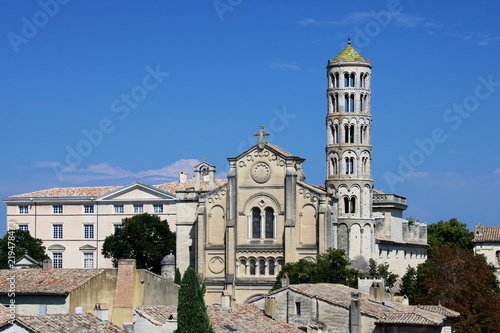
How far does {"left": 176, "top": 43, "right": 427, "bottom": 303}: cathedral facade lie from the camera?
9650cm

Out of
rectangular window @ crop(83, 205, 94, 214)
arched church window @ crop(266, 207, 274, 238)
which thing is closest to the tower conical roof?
arched church window @ crop(266, 207, 274, 238)

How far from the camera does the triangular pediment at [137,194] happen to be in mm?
118062

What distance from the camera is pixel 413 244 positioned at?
114m

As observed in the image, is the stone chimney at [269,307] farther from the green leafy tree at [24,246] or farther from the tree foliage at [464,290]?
the green leafy tree at [24,246]

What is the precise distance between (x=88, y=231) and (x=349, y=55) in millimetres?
33520

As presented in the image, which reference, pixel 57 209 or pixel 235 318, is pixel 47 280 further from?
pixel 57 209

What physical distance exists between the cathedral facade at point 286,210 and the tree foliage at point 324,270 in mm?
A: 6230

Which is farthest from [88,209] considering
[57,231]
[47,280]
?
[47,280]

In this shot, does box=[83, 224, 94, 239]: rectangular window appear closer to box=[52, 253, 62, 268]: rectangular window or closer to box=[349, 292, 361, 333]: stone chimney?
box=[52, 253, 62, 268]: rectangular window

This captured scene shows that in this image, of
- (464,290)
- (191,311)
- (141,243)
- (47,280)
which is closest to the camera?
(191,311)

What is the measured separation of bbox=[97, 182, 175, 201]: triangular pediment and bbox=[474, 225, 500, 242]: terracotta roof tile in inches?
1163

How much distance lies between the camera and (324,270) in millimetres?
84375

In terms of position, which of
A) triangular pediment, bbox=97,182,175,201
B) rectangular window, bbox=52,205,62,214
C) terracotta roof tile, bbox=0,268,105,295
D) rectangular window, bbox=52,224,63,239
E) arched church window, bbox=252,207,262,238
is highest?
triangular pediment, bbox=97,182,175,201

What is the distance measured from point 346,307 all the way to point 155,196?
66651 mm
